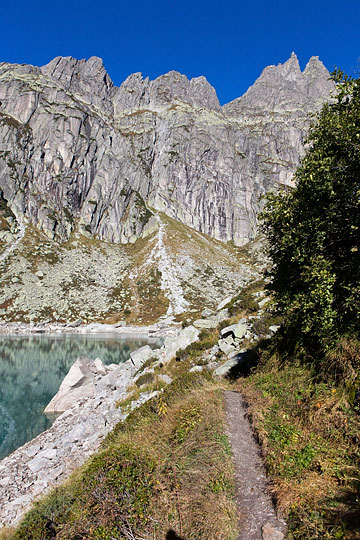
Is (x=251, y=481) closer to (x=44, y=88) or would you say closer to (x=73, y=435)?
(x=73, y=435)

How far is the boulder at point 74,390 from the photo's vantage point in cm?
2678

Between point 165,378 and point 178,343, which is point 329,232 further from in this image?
point 178,343

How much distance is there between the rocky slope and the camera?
4151 inches

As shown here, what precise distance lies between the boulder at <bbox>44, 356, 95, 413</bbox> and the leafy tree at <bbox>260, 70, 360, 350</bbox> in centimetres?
2225

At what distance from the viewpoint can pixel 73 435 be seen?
59.5ft

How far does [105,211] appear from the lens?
549 feet

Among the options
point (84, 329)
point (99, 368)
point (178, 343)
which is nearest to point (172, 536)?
point (178, 343)

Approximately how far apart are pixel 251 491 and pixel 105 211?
170789 millimetres

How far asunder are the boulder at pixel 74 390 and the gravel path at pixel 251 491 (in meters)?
20.8

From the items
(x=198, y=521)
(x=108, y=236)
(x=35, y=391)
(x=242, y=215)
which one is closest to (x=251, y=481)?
(x=198, y=521)

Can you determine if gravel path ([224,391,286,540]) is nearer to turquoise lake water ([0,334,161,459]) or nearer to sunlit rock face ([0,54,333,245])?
turquoise lake water ([0,334,161,459])

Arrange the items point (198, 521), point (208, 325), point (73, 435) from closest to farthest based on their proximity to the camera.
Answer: point (198, 521)
point (73, 435)
point (208, 325)

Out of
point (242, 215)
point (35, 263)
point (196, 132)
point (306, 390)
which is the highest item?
point (196, 132)

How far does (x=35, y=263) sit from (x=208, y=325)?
104 meters
